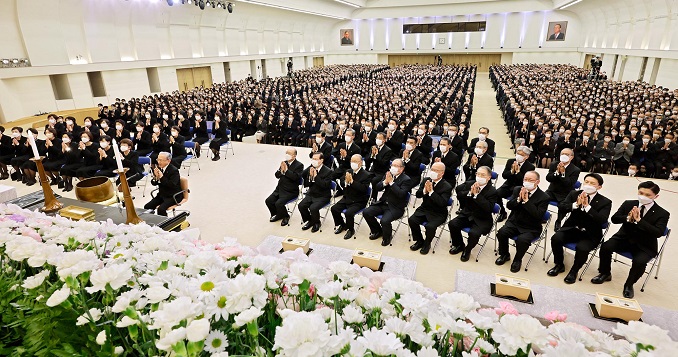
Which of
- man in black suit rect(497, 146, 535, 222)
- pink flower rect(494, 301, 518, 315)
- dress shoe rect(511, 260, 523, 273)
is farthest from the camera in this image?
man in black suit rect(497, 146, 535, 222)

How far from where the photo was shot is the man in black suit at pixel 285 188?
24.9 ft

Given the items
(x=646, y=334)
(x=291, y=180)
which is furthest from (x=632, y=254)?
(x=291, y=180)

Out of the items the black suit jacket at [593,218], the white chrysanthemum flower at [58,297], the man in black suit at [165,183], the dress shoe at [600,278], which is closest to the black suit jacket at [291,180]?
the man in black suit at [165,183]

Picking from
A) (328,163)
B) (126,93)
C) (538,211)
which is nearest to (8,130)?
(126,93)

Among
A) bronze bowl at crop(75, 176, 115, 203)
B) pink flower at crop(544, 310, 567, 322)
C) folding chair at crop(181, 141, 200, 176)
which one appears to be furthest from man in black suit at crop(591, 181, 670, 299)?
folding chair at crop(181, 141, 200, 176)

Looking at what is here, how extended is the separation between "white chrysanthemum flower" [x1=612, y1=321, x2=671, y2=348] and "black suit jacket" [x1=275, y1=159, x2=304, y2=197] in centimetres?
655

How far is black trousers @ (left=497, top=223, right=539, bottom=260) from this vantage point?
575 centimetres

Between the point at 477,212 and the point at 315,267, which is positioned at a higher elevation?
the point at 315,267

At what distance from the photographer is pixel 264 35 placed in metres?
38.6

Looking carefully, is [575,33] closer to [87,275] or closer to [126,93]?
[126,93]

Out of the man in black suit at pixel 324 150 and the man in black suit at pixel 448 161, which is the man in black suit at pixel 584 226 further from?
the man in black suit at pixel 324 150

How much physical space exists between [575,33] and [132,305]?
183 feet

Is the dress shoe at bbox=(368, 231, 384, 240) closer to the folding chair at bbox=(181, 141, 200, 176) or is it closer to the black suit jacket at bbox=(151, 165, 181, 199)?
the black suit jacket at bbox=(151, 165, 181, 199)

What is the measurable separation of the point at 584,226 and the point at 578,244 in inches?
13.1
